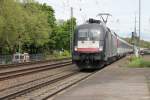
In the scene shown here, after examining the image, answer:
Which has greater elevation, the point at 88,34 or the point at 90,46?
the point at 88,34

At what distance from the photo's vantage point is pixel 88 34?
34.5 metres

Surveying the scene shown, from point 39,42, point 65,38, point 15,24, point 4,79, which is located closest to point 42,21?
point 39,42

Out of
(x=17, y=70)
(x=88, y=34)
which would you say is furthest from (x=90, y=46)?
(x=17, y=70)

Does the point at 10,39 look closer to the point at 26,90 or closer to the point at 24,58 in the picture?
the point at 24,58

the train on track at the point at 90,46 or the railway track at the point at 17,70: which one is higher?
the train on track at the point at 90,46

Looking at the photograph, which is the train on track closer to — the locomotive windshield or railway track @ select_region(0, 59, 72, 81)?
the locomotive windshield

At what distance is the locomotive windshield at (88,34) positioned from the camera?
113ft

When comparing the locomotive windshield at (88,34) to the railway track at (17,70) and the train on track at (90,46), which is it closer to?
the train on track at (90,46)

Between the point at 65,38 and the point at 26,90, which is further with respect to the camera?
the point at 65,38

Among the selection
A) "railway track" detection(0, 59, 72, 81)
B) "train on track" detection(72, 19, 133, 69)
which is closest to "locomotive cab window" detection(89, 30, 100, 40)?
"train on track" detection(72, 19, 133, 69)

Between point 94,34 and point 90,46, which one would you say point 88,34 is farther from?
point 90,46

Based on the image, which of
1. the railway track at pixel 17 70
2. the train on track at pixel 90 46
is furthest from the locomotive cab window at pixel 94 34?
the railway track at pixel 17 70

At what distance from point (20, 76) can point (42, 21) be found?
57355 millimetres

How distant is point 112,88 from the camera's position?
20.1 m
